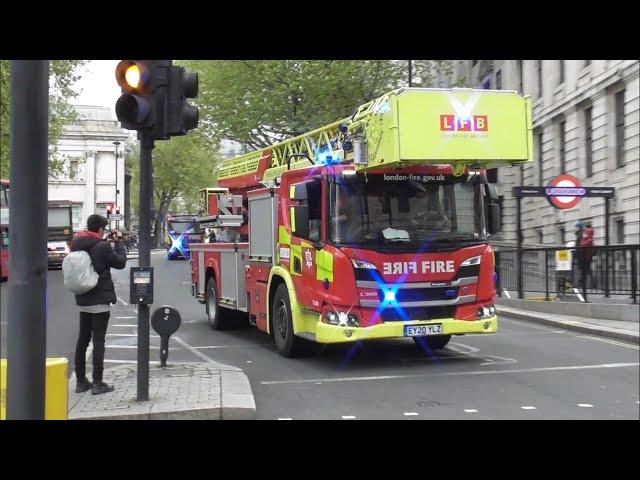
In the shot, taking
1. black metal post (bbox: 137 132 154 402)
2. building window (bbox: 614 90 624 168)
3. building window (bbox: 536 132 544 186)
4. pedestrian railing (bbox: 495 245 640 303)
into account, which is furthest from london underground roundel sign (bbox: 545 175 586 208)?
building window (bbox: 536 132 544 186)

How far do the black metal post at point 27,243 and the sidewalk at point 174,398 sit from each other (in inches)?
74.9

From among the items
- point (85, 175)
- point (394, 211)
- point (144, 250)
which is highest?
point (85, 175)

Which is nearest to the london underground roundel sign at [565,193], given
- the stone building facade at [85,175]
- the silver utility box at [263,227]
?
the silver utility box at [263,227]

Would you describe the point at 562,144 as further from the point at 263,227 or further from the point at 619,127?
the point at 263,227

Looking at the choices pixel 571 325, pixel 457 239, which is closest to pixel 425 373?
pixel 457 239

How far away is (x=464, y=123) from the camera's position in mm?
7719

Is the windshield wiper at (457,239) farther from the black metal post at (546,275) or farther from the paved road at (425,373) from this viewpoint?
the black metal post at (546,275)

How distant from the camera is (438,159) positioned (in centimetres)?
766

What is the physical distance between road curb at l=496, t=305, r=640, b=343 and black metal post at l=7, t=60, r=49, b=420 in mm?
9402

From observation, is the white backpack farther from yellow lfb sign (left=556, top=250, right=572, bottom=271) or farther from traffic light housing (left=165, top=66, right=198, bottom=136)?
yellow lfb sign (left=556, top=250, right=572, bottom=271)

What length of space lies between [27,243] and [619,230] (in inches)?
889

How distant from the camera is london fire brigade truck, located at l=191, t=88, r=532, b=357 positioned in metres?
7.70
